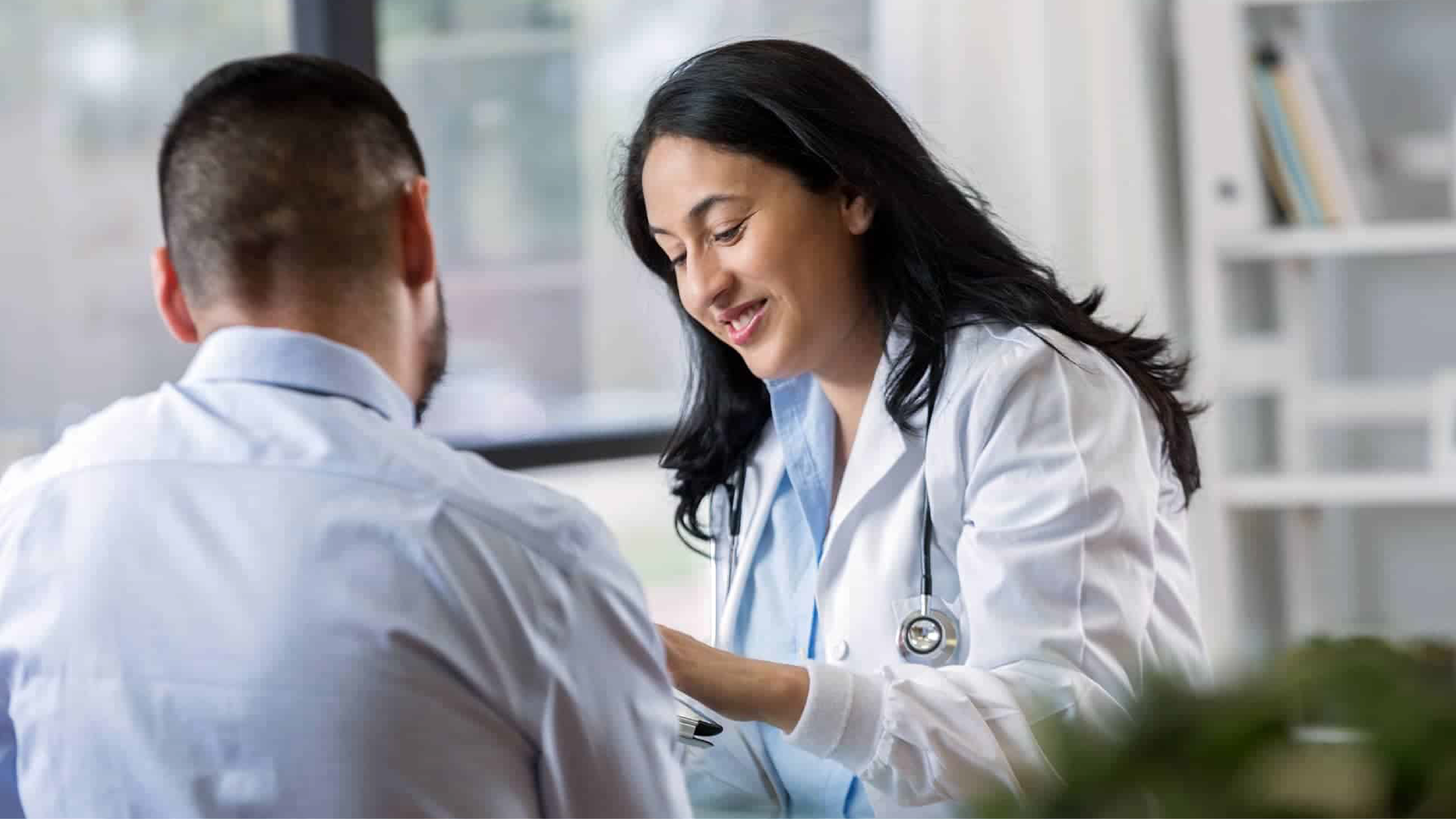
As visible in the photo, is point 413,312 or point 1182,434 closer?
point 413,312

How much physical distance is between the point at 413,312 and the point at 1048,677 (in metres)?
0.63

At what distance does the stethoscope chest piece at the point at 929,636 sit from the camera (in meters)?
1.52

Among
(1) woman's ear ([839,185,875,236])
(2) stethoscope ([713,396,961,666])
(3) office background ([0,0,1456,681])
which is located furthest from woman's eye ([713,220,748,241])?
(3) office background ([0,0,1456,681])

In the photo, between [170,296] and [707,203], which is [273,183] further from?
[707,203]

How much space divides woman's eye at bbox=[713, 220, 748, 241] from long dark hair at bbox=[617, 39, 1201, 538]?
0.07 m

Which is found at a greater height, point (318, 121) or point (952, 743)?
point (318, 121)

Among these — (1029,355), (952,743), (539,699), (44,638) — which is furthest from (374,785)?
(1029,355)

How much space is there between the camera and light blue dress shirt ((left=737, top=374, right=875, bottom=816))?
159 cm

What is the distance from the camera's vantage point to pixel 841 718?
1.40 metres

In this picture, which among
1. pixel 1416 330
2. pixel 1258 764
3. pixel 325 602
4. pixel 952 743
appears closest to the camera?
pixel 1258 764

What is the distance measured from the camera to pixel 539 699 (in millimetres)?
988

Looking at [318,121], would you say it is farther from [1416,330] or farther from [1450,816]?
[1416,330]

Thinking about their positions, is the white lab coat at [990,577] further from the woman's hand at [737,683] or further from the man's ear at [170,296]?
the man's ear at [170,296]

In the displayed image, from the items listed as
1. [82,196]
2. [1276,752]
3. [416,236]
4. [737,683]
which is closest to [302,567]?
[416,236]
